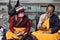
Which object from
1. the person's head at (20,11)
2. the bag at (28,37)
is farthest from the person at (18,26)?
the bag at (28,37)

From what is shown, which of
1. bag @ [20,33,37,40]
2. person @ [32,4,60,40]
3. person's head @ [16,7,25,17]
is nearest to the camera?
bag @ [20,33,37,40]

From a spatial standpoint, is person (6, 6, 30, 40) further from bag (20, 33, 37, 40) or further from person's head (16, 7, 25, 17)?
bag (20, 33, 37, 40)

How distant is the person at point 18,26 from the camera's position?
7691mm

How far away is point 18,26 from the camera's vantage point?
7.77 m

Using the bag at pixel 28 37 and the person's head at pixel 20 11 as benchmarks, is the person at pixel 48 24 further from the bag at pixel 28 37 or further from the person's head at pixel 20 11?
the person's head at pixel 20 11

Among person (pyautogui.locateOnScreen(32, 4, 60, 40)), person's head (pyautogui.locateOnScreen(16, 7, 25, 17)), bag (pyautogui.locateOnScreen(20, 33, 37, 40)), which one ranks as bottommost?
bag (pyautogui.locateOnScreen(20, 33, 37, 40))

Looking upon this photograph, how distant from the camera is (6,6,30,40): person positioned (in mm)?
7691

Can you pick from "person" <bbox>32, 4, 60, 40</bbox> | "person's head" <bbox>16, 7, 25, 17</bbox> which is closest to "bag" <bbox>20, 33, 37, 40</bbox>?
"person" <bbox>32, 4, 60, 40</bbox>

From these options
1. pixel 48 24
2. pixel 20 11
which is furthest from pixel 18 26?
pixel 48 24

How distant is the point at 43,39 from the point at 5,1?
3.46m

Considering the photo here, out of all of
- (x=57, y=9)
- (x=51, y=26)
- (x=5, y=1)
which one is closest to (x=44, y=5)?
(x=57, y=9)

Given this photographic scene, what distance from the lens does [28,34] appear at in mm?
7562

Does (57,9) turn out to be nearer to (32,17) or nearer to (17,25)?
(32,17)

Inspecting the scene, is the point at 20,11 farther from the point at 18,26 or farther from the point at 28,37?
the point at 28,37
